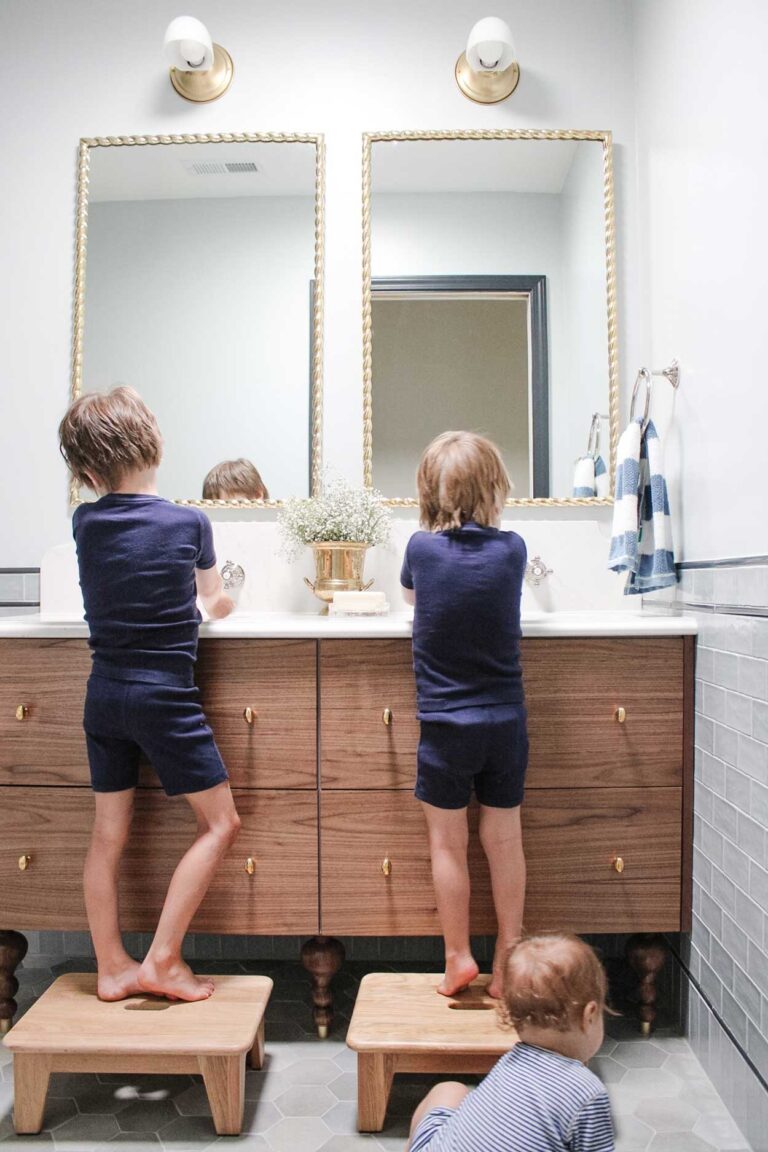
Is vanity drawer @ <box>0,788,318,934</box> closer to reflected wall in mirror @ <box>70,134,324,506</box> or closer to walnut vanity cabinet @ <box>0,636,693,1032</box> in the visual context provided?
walnut vanity cabinet @ <box>0,636,693,1032</box>

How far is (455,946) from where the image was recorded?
156cm

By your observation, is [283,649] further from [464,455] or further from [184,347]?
[184,347]

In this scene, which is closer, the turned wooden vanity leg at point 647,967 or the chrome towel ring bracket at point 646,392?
the turned wooden vanity leg at point 647,967

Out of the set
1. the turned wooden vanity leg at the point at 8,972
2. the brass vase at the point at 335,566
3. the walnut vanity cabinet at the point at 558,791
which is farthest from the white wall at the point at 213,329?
the turned wooden vanity leg at the point at 8,972

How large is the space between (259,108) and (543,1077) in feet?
7.41

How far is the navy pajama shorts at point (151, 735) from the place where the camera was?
1.52m

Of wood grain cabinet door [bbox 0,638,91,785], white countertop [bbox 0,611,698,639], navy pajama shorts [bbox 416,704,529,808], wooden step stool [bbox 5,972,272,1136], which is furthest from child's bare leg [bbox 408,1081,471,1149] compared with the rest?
wood grain cabinet door [bbox 0,638,91,785]

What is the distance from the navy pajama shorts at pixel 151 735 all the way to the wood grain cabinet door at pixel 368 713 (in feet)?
0.79

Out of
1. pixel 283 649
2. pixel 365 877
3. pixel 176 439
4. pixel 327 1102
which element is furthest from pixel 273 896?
pixel 176 439

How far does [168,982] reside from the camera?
1.54 metres

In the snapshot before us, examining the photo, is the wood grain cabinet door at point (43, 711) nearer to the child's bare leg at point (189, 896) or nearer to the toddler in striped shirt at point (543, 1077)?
the child's bare leg at point (189, 896)

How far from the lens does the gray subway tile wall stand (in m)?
1.38

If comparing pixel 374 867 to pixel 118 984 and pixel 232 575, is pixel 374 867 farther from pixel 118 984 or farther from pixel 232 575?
pixel 232 575

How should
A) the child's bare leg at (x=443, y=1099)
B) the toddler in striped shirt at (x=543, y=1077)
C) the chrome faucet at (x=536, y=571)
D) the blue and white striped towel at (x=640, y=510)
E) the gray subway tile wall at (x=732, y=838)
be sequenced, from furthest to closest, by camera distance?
1. the chrome faucet at (x=536, y=571)
2. the blue and white striped towel at (x=640, y=510)
3. the gray subway tile wall at (x=732, y=838)
4. the child's bare leg at (x=443, y=1099)
5. the toddler in striped shirt at (x=543, y=1077)
